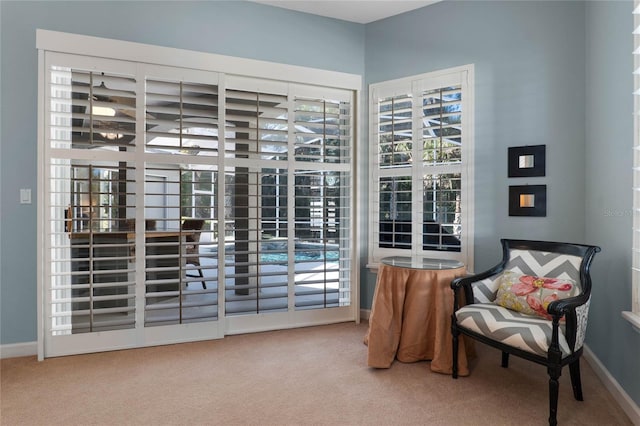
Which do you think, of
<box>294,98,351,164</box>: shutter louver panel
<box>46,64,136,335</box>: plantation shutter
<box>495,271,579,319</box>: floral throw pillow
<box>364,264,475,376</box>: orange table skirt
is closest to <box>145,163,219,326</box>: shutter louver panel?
<box>46,64,136,335</box>: plantation shutter

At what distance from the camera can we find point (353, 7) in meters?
3.57

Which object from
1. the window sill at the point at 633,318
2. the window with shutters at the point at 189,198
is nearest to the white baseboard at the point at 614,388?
the window sill at the point at 633,318

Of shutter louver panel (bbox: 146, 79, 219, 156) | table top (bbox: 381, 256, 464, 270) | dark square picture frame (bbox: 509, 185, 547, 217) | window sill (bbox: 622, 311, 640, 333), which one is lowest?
window sill (bbox: 622, 311, 640, 333)

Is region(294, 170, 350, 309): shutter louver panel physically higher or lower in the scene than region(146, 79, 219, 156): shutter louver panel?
lower

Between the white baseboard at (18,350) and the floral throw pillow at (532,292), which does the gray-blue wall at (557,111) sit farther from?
the white baseboard at (18,350)

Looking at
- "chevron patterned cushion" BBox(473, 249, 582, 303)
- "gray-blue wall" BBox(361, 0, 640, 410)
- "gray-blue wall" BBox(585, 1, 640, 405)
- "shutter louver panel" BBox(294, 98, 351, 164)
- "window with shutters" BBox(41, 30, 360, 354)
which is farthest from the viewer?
"shutter louver panel" BBox(294, 98, 351, 164)

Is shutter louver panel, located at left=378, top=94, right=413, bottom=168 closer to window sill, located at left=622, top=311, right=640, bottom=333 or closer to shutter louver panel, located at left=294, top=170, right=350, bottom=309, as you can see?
shutter louver panel, located at left=294, top=170, right=350, bottom=309

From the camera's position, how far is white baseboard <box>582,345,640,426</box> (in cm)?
206

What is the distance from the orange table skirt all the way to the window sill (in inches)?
36.6

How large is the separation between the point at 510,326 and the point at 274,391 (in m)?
1.44

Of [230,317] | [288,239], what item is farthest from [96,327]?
[288,239]

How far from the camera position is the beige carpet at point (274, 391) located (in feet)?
6.85

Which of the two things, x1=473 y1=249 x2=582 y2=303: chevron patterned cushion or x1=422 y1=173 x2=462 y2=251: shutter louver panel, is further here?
x1=422 y1=173 x2=462 y2=251: shutter louver panel

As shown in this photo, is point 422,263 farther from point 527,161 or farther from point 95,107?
point 95,107
